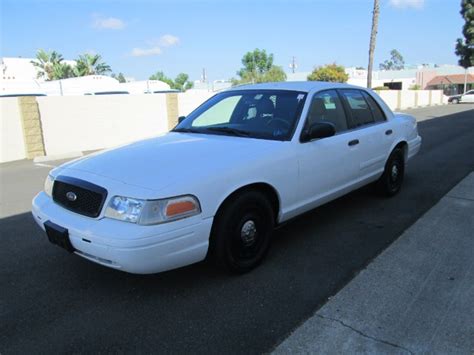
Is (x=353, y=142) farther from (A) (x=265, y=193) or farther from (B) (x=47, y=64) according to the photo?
(B) (x=47, y=64)

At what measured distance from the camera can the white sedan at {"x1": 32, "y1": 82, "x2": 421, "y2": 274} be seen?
2916 millimetres

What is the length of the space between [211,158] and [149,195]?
2.29ft

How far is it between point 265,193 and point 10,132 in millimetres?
10655

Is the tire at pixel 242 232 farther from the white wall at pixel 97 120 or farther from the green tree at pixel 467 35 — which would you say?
the green tree at pixel 467 35

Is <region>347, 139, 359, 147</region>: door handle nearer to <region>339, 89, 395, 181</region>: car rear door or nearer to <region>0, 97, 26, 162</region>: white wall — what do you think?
<region>339, 89, 395, 181</region>: car rear door

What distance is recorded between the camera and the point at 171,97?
16.6 meters

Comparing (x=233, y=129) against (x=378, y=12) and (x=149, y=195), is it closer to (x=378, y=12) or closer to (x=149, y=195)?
(x=149, y=195)

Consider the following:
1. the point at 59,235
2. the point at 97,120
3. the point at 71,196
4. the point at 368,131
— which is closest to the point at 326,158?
the point at 368,131

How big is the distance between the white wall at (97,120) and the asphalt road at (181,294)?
8.37 metres

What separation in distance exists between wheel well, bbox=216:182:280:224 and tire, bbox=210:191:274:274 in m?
0.03

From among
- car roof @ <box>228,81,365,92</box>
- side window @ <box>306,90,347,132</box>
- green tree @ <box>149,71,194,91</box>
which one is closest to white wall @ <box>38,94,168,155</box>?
car roof @ <box>228,81,365,92</box>

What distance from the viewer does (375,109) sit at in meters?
5.40

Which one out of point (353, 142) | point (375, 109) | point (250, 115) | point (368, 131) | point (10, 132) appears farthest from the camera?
point (10, 132)

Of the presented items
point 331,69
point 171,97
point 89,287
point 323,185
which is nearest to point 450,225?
point 323,185
